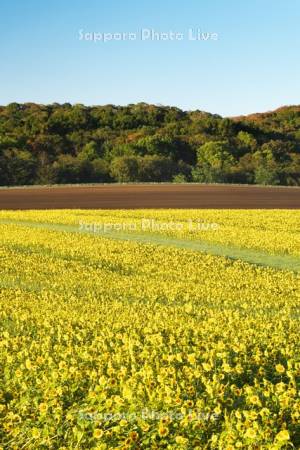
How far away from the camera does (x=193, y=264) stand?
101ft

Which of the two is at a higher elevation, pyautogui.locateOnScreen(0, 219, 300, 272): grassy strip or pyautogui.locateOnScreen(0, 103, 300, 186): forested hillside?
pyautogui.locateOnScreen(0, 103, 300, 186): forested hillside

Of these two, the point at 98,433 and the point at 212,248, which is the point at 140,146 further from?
the point at 98,433

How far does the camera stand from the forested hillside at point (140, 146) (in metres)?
106

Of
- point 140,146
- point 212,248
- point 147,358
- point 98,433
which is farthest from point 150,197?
point 98,433

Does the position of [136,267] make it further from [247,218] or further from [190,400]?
[247,218]

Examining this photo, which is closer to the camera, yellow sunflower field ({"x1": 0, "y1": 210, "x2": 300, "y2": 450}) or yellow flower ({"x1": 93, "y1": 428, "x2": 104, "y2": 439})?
yellow flower ({"x1": 93, "y1": 428, "x2": 104, "y2": 439})

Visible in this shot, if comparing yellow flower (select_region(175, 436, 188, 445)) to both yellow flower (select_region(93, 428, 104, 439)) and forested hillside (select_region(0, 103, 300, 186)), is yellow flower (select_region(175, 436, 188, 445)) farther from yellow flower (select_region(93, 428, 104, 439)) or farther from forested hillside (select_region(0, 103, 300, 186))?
forested hillside (select_region(0, 103, 300, 186))

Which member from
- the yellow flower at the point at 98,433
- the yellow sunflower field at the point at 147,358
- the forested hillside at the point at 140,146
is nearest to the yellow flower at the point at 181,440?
the yellow sunflower field at the point at 147,358

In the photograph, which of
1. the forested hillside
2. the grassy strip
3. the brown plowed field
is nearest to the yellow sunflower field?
the grassy strip

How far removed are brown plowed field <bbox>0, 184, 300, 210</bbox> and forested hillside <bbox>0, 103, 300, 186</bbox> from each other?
1054 centimetres

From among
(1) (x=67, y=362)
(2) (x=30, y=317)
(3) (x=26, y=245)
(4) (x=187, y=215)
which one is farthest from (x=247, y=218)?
(1) (x=67, y=362)

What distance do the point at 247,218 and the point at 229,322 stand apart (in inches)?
1710

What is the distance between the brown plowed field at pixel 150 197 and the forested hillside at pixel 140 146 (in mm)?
10540

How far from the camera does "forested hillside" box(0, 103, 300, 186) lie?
346 feet
